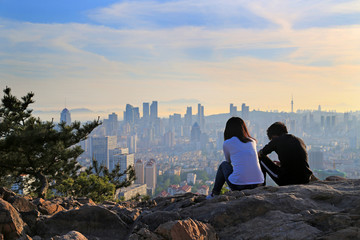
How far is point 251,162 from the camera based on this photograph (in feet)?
10.1

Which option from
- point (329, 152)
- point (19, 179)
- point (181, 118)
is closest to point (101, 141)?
point (19, 179)

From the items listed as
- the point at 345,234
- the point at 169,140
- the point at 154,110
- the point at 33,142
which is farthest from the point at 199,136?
the point at 345,234

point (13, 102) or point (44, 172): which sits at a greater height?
point (13, 102)

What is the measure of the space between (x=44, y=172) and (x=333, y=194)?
7.09 m

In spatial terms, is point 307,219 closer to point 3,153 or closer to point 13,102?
point 3,153

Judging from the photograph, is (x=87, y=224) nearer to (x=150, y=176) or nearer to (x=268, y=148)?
(x=268, y=148)

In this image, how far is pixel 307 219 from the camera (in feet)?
7.12

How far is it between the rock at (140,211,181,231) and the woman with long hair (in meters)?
0.66

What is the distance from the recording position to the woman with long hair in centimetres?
309

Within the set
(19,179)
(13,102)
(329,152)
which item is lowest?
(329,152)

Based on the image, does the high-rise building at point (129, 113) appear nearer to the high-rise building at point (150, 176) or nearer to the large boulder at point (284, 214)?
the high-rise building at point (150, 176)

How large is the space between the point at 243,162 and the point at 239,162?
0.04 meters

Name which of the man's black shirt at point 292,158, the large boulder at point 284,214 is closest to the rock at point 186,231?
the large boulder at point 284,214

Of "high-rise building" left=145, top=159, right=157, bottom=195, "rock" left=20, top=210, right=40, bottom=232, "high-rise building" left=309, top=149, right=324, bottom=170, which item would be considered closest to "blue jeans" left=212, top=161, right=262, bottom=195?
"rock" left=20, top=210, right=40, bottom=232
